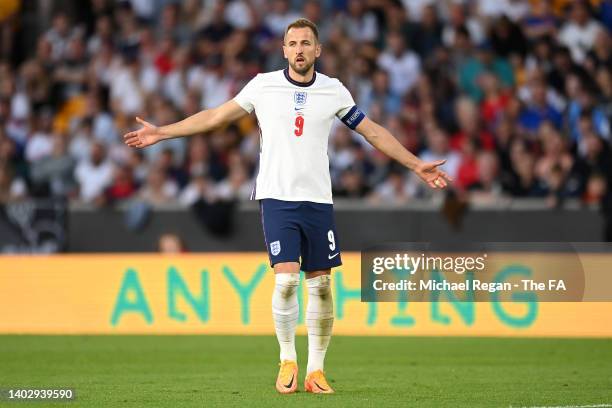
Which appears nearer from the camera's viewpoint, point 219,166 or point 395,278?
point 395,278

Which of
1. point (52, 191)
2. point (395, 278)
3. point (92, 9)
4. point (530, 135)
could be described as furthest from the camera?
point (92, 9)

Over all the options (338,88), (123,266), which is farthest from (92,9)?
(338,88)

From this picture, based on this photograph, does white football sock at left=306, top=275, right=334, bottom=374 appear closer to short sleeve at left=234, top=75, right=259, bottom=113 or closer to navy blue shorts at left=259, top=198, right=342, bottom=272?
navy blue shorts at left=259, top=198, right=342, bottom=272

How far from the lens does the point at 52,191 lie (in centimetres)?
1906

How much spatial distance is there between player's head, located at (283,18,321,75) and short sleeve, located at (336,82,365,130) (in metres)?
0.35

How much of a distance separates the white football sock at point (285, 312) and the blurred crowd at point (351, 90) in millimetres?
8355

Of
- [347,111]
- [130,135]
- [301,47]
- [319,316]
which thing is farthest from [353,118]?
[130,135]

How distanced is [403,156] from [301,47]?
1025mm

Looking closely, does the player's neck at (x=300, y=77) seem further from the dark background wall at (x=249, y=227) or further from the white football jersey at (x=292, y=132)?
the dark background wall at (x=249, y=227)

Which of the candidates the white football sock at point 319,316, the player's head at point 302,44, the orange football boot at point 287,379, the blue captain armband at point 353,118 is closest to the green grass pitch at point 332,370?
the orange football boot at point 287,379

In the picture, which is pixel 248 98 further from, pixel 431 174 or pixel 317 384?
pixel 317 384

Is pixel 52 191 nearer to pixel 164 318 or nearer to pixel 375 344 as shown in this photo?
pixel 164 318

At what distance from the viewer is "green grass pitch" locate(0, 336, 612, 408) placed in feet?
29.0

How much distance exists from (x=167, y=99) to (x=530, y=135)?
216 inches
